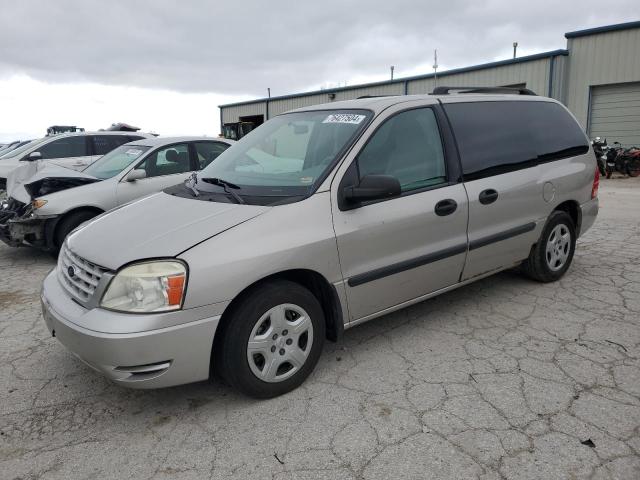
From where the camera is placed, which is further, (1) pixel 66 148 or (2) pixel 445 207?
(1) pixel 66 148

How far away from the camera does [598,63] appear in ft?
50.7

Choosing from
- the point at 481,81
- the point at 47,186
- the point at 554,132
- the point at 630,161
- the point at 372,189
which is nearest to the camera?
the point at 372,189

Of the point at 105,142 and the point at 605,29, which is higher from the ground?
the point at 605,29

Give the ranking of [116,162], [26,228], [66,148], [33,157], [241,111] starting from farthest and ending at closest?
1. [241,111]
2. [66,148]
3. [33,157]
4. [116,162]
5. [26,228]

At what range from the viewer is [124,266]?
2.61 meters

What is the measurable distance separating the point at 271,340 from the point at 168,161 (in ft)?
15.1

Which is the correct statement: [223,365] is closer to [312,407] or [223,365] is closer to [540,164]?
[312,407]

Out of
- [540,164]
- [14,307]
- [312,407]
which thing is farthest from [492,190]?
[14,307]

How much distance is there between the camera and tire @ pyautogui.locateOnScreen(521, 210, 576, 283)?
4535 millimetres

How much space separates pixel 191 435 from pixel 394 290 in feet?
5.03

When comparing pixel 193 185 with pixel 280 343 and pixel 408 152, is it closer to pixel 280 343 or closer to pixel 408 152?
→ pixel 280 343

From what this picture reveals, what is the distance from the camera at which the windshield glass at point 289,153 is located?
322cm

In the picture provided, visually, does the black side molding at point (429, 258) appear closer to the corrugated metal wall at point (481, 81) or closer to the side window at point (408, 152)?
the side window at point (408, 152)

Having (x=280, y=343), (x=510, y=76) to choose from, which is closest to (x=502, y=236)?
(x=280, y=343)
